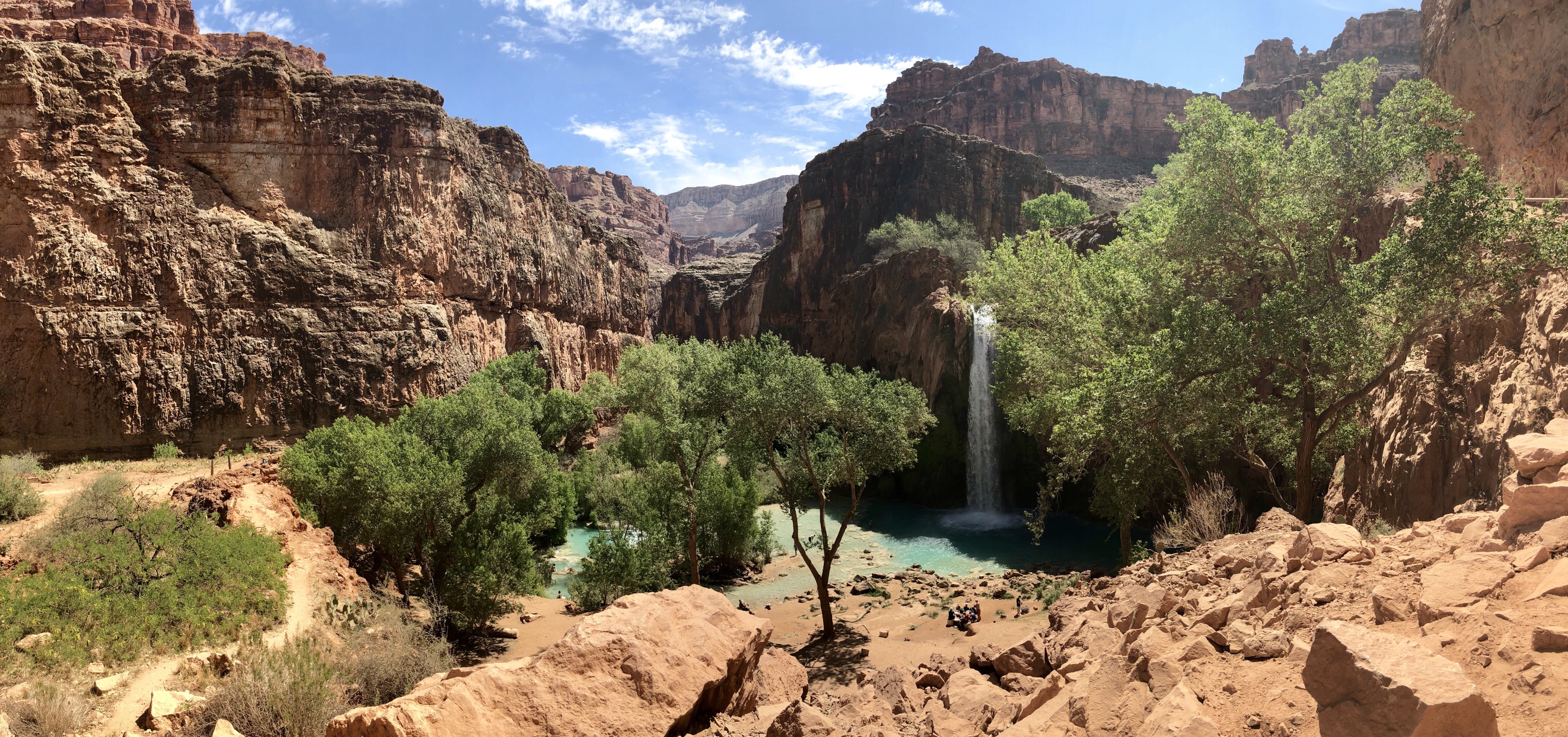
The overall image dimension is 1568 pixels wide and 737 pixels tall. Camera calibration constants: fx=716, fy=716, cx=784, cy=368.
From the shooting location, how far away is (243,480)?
18.2 m

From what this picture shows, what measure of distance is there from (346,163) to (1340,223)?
45705 millimetres

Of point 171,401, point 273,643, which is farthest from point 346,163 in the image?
point 273,643

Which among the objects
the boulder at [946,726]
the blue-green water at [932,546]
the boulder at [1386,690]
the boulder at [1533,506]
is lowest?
the blue-green water at [932,546]

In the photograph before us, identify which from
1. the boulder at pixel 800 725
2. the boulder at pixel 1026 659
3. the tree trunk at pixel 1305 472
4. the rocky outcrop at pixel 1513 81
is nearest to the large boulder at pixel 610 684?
the boulder at pixel 800 725

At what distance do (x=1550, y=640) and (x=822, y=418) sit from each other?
52.1ft

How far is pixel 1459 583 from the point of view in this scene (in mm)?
5582

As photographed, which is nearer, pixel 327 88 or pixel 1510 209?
pixel 1510 209

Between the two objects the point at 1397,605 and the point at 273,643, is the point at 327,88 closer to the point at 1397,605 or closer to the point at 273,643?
the point at 273,643

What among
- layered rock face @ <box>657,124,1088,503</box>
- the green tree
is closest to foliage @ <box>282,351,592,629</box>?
the green tree

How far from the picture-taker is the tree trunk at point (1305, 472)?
551 inches

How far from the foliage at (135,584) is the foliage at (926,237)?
50210 millimetres

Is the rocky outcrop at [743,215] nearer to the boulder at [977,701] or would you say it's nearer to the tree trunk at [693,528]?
the tree trunk at [693,528]

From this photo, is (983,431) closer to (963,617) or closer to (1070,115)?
(963,617)

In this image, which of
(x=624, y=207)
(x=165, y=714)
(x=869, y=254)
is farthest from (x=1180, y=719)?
(x=624, y=207)
